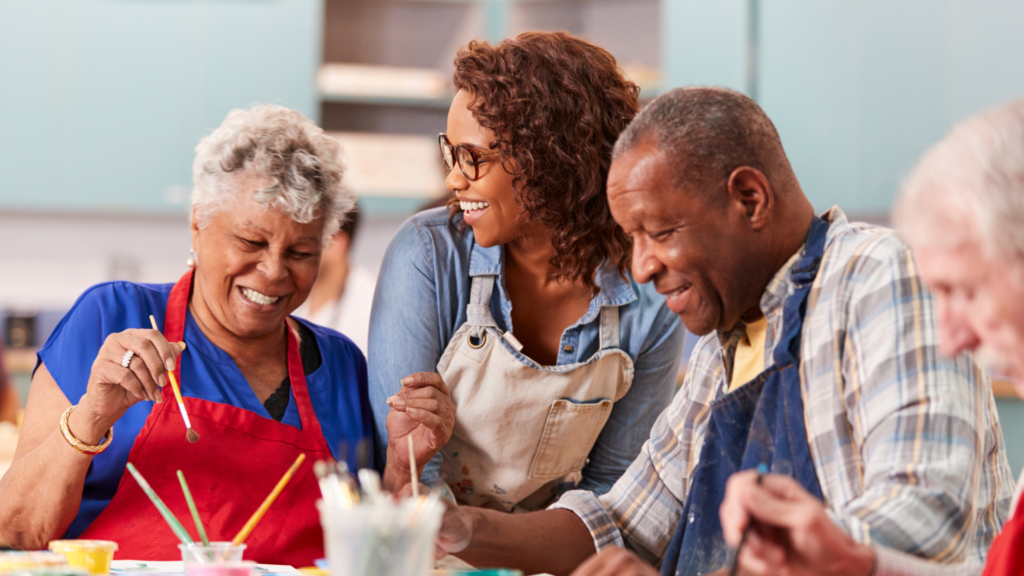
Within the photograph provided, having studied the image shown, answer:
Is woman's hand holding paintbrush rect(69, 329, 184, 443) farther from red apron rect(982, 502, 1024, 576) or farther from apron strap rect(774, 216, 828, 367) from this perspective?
red apron rect(982, 502, 1024, 576)

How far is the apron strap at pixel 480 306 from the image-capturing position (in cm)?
161

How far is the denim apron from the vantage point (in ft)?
3.53

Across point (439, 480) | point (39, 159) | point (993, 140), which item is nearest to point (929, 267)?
point (993, 140)

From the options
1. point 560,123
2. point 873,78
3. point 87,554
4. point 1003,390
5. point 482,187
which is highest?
point 873,78

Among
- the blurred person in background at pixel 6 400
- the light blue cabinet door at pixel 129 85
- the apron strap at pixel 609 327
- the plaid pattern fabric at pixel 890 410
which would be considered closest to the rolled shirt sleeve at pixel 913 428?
the plaid pattern fabric at pixel 890 410

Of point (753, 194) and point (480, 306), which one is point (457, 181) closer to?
point (480, 306)

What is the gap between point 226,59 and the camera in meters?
4.02

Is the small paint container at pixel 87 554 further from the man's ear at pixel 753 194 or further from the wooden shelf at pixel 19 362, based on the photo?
the wooden shelf at pixel 19 362

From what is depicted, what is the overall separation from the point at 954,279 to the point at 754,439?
1.40 feet

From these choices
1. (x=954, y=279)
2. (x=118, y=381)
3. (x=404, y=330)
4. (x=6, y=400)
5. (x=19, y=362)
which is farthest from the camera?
(x=19, y=362)

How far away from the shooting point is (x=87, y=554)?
3.33 feet

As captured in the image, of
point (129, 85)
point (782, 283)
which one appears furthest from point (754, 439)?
point (129, 85)

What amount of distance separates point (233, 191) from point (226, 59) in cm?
277

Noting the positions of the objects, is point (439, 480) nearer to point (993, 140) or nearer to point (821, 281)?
point (821, 281)
